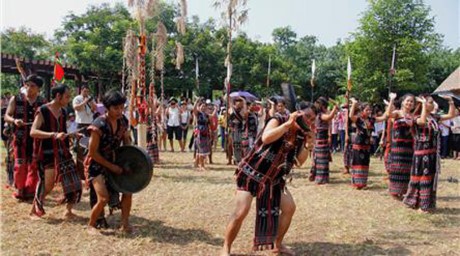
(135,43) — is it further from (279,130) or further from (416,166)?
(279,130)

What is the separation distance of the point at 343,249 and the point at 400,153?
2890 mm

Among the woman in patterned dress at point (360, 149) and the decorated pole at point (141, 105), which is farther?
the decorated pole at point (141, 105)

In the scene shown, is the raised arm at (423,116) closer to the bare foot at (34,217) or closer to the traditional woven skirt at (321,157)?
the traditional woven skirt at (321,157)

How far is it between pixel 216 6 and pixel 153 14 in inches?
170

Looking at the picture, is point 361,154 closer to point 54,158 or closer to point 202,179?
point 202,179

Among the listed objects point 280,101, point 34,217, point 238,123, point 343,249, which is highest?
point 280,101

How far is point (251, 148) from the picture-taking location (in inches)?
196

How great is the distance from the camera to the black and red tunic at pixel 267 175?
14.4 ft

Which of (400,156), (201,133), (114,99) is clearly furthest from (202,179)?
(114,99)

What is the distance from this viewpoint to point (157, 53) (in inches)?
637

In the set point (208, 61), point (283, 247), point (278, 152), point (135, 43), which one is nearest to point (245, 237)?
point (283, 247)

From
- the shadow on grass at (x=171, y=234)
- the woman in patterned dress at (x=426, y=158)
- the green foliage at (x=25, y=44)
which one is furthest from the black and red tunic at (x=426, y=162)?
the green foliage at (x=25, y=44)

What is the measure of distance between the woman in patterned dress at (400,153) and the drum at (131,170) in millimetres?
4100

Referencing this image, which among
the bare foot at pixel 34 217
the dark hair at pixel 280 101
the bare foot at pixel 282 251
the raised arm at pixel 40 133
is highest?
the dark hair at pixel 280 101
